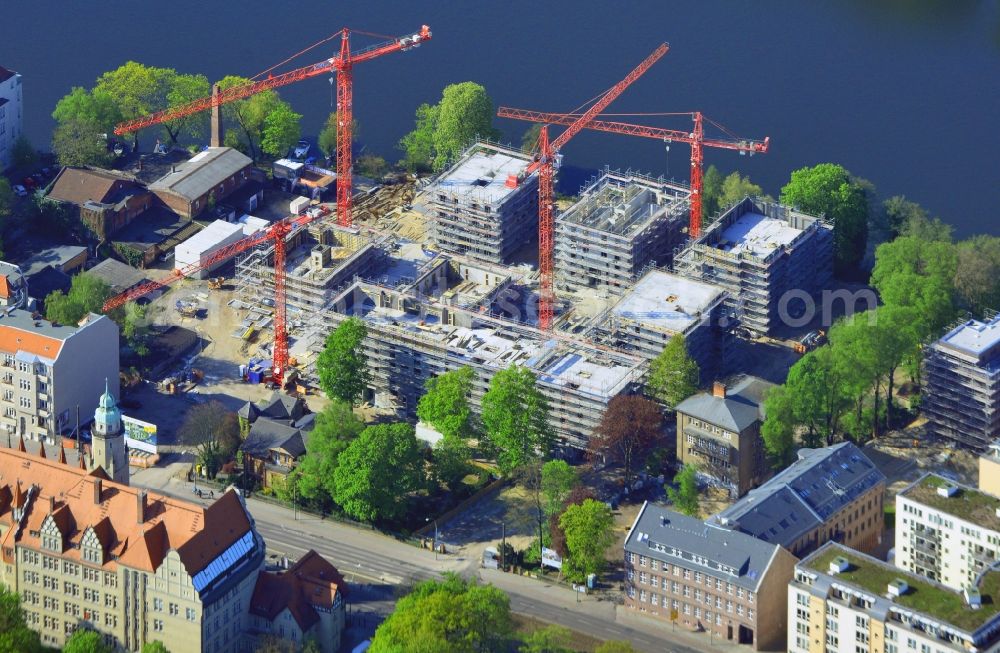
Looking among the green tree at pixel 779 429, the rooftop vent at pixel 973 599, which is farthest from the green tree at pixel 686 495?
the rooftop vent at pixel 973 599

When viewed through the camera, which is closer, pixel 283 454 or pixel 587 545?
pixel 587 545

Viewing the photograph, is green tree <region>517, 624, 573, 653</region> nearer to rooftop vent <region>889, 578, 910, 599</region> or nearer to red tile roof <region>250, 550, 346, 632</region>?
red tile roof <region>250, 550, 346, 632</region>

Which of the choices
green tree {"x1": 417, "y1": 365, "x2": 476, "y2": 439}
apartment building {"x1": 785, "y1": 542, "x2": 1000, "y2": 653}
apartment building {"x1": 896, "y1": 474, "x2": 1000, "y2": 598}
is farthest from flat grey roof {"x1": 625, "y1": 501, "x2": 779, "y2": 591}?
green tree {"x1": 417, "y1": 365, "x2": 476, "y2": 439}

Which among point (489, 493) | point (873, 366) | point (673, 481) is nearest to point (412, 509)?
point (489, 493)

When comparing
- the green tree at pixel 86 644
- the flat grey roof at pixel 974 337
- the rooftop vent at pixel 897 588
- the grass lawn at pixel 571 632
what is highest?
the flat grey roof at pixel 974 337

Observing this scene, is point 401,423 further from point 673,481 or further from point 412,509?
point 673,481

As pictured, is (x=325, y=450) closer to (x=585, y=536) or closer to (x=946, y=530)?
(x=585, y=536)

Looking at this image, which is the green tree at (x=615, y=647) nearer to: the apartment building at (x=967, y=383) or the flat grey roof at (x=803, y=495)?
the flat grey roof at (x=803, y=495)
